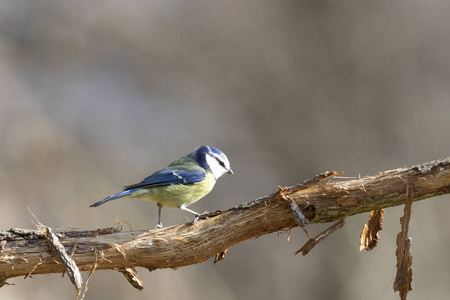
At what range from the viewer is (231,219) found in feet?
6.21

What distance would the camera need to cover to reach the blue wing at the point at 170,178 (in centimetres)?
253

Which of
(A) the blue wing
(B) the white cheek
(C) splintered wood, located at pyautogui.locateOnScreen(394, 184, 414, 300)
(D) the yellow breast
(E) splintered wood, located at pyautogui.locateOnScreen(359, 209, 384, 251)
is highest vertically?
(B) the white cheek

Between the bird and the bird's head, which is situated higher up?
the bird's head

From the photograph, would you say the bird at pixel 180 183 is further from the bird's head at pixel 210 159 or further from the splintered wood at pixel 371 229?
the splintered wood at pixel 371 229

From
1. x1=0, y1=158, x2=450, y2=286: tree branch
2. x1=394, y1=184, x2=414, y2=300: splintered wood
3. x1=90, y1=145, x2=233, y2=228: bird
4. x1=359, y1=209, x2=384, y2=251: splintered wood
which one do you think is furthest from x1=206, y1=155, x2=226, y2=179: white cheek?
x1=394, y1=184, x2=414, y2=300: splintered wood

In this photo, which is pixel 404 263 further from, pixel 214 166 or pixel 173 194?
pixel 214 166

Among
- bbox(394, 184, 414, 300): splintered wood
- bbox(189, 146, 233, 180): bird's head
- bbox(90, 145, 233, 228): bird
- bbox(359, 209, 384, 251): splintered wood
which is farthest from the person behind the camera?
bbox(189, 146, 233, 180): bird's head

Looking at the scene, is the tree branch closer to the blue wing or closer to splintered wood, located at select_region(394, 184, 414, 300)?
splintered wood, located at select_region(394, 184, 414, 300)

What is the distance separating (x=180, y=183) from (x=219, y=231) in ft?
2.45

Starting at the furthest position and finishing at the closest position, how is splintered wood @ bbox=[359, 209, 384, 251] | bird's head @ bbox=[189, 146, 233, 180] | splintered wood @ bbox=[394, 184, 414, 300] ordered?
1. bird's head @ bbox=[189, 146, 233, 180]
2. splintered wood @ bbox=[359, 209, 384, 251]
3. splintered wood @ bbox=[394, 184, 414, 300]

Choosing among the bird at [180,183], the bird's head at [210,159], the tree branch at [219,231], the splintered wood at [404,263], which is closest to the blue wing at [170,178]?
the bird at [180,183]

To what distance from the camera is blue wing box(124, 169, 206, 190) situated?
253 cm

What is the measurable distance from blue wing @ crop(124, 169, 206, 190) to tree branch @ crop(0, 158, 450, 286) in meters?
0.64

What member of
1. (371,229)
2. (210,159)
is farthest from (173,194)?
(371,229)
